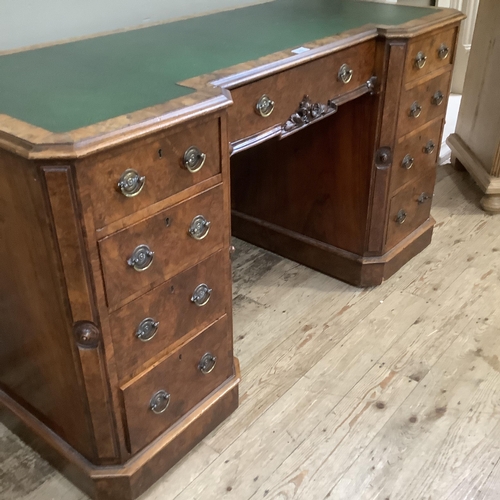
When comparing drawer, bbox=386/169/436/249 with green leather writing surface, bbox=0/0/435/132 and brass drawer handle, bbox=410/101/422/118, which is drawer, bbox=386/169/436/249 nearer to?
brass drawer handle, bbox=410/101/422/118

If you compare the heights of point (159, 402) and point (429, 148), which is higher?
point (429, 148)

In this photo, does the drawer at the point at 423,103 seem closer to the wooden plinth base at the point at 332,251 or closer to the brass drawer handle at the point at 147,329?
the wooden plinth base at the point at 332,251

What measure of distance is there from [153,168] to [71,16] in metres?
0.75

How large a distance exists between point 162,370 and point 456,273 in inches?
49.3

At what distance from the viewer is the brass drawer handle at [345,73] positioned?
55.1 inches

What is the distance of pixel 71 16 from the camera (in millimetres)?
1435

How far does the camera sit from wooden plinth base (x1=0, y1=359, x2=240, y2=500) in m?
1.16

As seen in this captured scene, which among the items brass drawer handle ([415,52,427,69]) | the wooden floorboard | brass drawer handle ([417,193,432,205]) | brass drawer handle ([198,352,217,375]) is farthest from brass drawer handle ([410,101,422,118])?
brass drawer handle ([198,352,217,375])

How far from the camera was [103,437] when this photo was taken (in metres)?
1.11

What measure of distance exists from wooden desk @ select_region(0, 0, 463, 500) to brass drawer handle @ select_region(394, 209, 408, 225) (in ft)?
0.29

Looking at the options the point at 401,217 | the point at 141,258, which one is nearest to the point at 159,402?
the point at 141,258

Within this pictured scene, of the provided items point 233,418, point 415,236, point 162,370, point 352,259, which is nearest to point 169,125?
point 162,370

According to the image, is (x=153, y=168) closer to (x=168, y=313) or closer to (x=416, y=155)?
(x=168, y=313)

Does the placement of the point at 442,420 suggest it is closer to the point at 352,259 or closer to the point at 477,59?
the point at 352,259
